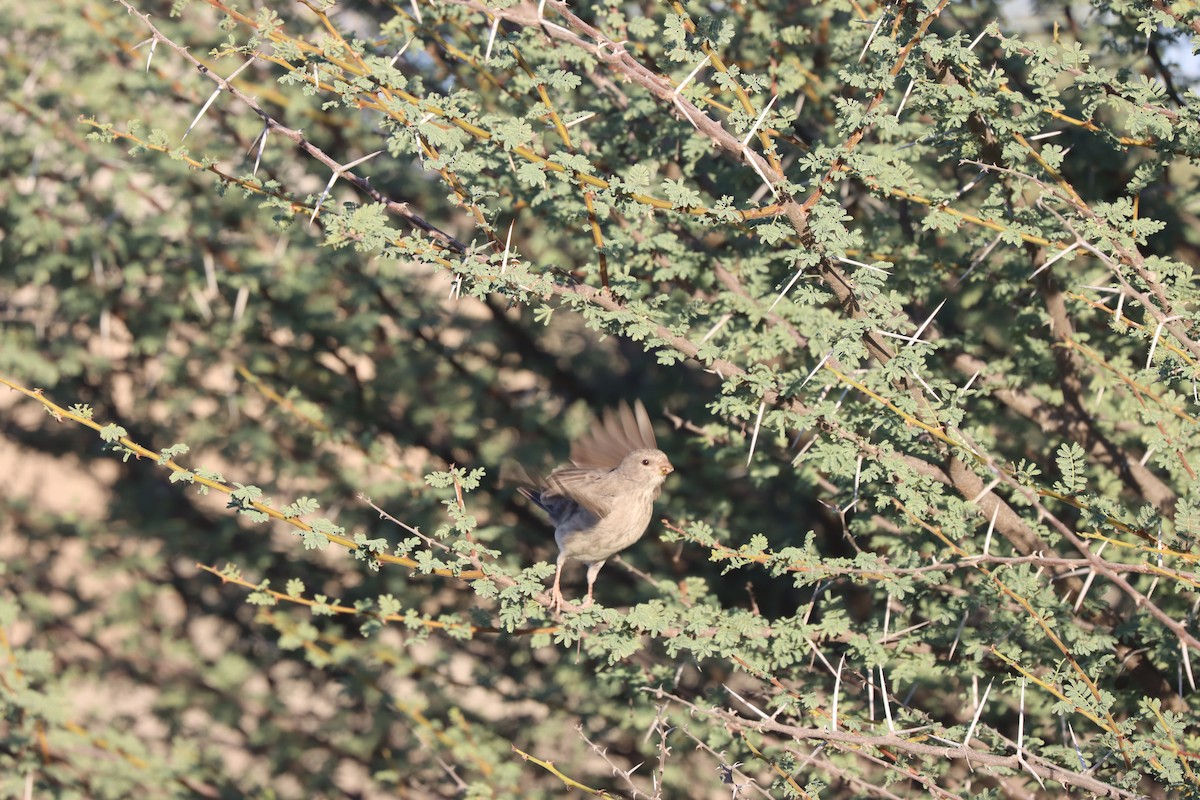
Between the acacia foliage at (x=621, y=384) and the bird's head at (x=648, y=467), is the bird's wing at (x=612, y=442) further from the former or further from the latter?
the acacia foliage at (x=621, y=384)

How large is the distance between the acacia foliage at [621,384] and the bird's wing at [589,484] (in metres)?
0.35

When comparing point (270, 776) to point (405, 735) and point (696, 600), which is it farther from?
point (696, 600)

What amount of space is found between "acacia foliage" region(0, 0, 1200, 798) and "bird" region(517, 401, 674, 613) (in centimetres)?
26

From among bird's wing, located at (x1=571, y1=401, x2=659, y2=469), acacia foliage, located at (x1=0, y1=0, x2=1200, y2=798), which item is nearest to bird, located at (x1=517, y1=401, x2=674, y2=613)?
bird's wing, located at (x1=571, y1=401, x2=659, y2=469)

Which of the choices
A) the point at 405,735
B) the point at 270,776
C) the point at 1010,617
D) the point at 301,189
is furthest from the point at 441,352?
the point at 1010,617

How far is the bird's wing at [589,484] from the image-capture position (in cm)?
403

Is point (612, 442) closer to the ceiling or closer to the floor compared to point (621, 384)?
closer to the ceiling

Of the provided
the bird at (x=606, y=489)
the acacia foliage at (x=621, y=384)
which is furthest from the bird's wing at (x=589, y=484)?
the acacia foliage at (x=621, y=384)

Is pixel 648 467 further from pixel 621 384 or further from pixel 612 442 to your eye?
pixel 621 384

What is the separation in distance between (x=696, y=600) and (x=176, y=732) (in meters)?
3.62

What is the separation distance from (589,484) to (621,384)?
2202 millimetres

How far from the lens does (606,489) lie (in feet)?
13.9

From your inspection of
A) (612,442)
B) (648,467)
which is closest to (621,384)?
(612,442)

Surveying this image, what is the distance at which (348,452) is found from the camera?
6.25 meters
